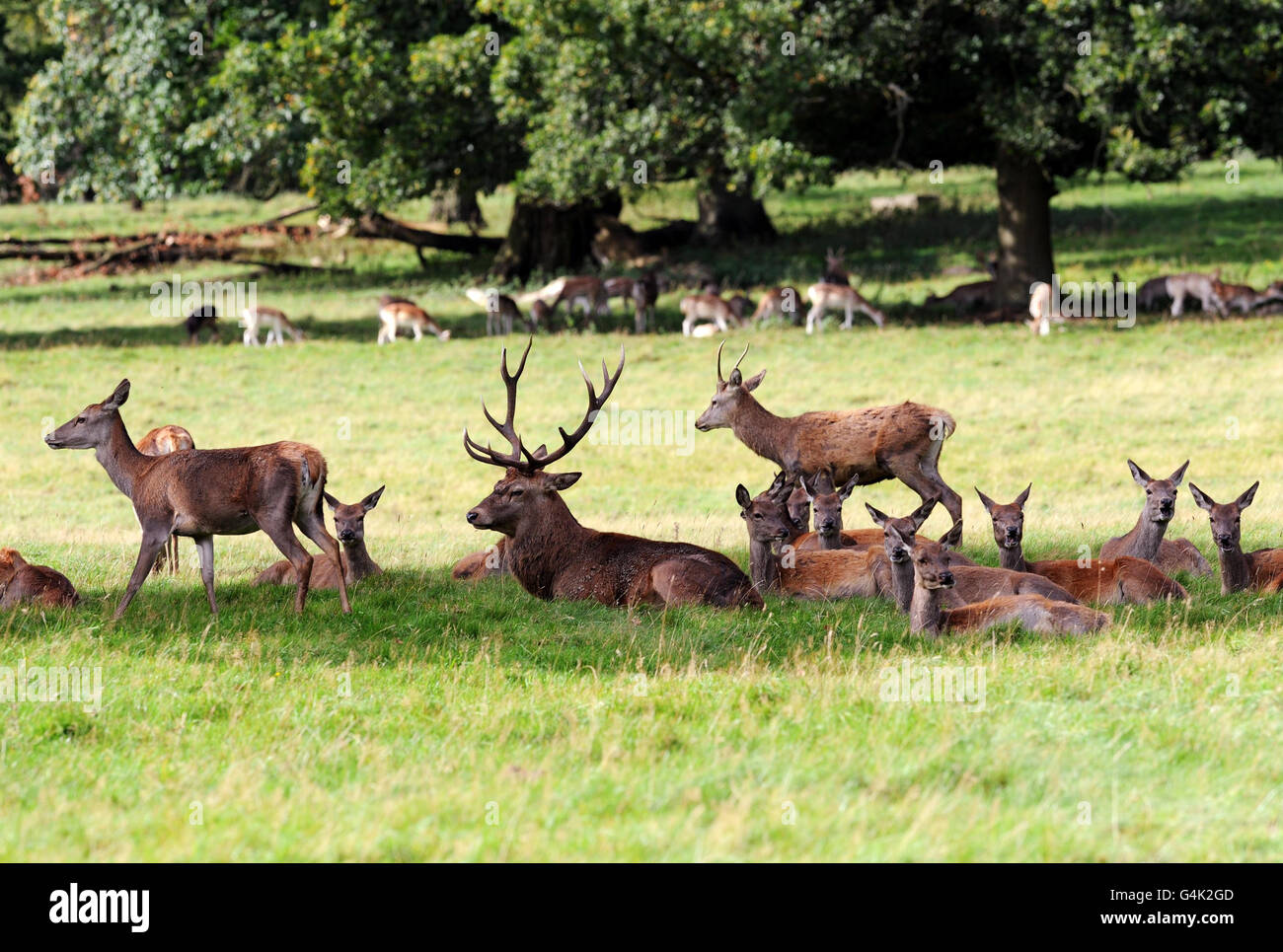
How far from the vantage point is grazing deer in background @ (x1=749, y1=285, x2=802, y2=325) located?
82.4 feet

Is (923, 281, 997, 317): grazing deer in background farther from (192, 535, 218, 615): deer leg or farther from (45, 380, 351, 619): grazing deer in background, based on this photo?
(192, 535, 218, 615): deer leg

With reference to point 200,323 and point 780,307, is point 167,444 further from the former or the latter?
point 780,307

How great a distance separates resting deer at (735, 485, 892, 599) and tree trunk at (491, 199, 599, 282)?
20111 mm

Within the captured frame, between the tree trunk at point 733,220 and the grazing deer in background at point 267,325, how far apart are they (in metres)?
9.92

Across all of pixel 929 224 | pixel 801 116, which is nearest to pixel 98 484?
pixel 801 116

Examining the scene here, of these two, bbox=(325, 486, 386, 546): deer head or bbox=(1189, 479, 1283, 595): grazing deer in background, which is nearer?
bbox=(1189, 479, 1283, 595): grazing deer in background

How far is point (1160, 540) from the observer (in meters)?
10.4

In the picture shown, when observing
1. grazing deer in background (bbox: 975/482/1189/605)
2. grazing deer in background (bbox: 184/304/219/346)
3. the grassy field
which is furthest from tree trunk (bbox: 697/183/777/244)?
grazing deer in background (bbox: 975/482/1189/605)

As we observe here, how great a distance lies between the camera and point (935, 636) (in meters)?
8.15

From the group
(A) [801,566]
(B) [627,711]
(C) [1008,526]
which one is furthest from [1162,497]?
(B) [627,711]

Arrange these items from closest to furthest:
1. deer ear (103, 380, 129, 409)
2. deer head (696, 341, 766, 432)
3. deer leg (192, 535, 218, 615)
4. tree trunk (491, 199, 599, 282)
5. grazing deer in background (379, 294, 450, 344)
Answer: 1. deer leg (192, 535, 218, 615)
2. deer ear (103, 380, 129, 409)
3. deer head (696, 341, 766, 432)
4. grazing deer in background (379, 294, 450, 344)
5. tree trunk (491, 199, 599, 282)

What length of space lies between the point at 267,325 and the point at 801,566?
1627 centimetres

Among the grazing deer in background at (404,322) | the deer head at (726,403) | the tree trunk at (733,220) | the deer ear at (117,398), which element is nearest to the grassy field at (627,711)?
the deer head at (726,403)

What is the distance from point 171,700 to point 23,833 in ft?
5.33
